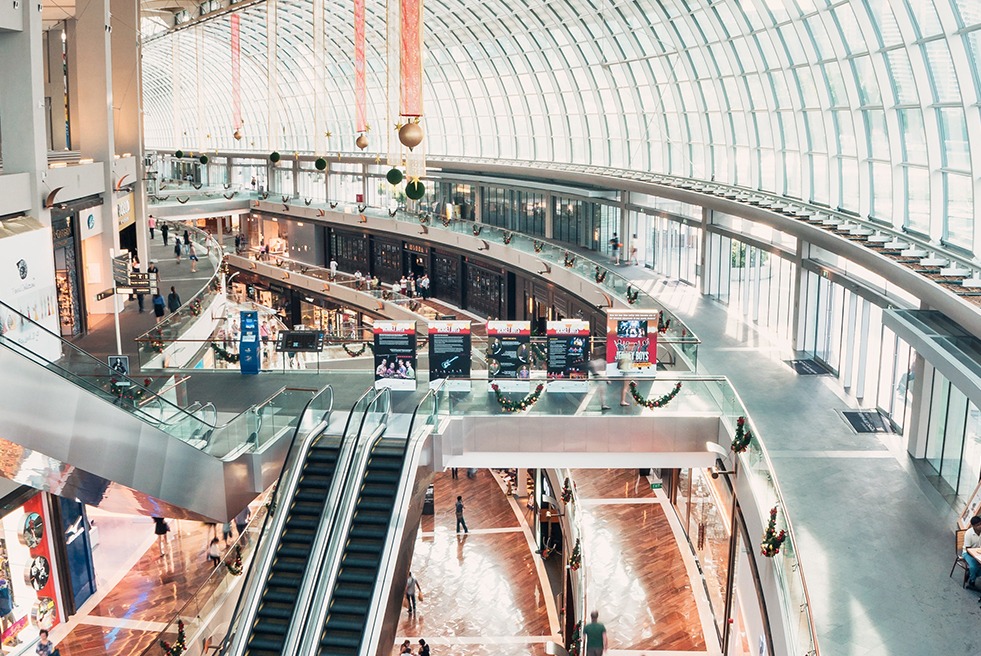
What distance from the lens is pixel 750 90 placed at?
26.6 metres

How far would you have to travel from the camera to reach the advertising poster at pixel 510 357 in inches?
773

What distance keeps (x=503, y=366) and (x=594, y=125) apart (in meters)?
22.6

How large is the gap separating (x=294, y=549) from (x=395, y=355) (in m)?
5.81

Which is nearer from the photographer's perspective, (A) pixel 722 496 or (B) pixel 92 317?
(A) pixel 722 496

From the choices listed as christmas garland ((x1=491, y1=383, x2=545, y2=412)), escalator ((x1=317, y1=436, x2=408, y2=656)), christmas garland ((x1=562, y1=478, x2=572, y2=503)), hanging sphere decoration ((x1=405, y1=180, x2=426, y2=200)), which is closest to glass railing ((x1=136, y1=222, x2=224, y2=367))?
escalator ((x1=317, y1=436, x2=408, y2=656))

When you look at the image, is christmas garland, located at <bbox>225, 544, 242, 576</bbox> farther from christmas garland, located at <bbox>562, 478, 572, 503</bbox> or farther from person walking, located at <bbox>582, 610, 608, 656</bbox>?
christmas garland, located at <bbox>562, 478, 572, 503</bbox>

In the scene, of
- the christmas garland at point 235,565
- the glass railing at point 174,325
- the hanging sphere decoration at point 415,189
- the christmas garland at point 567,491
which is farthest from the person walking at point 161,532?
the hanging sphere decoration at point 415,189

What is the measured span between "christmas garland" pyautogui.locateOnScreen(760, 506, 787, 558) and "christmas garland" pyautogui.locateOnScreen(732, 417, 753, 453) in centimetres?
328

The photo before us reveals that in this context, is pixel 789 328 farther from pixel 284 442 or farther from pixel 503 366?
pixel 284 442

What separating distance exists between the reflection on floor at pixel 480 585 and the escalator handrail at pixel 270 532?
5408 millimetres

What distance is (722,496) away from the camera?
19094mm

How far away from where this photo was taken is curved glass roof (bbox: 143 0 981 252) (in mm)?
16969

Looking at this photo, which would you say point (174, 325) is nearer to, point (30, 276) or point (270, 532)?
point (30, 276)

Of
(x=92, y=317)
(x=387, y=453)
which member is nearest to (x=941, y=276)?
(x=387, y=453)
